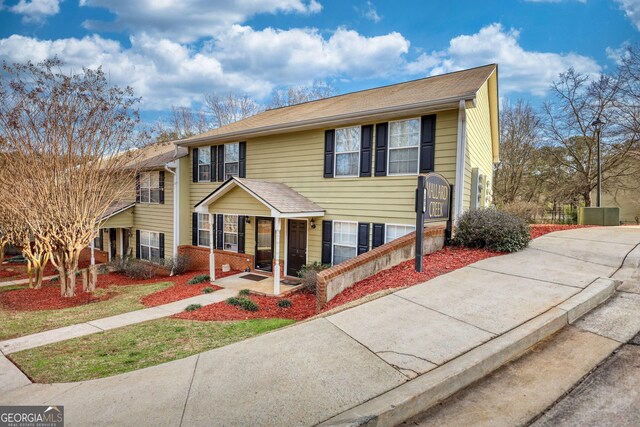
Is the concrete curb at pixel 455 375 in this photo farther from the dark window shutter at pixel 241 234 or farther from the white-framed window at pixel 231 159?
the white-framed window at pixel 231 159

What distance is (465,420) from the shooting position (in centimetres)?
286

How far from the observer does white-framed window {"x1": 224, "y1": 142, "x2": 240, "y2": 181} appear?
43.2 feet

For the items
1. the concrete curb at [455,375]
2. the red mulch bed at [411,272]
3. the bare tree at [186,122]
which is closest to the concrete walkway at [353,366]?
the concrete curb at [455,375]

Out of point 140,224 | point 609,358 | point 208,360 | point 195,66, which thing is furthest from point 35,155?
point 195,66

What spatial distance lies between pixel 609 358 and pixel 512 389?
4.61 feet

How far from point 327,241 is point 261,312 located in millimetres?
3537

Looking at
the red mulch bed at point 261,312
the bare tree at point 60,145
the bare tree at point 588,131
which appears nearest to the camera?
the red mulch bed at point 261,312

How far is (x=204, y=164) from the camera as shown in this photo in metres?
14.2

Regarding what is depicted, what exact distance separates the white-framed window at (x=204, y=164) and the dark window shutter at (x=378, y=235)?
26.0 ft

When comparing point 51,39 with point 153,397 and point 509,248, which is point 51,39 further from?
point 509,248

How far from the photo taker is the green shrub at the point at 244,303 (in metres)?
8.14

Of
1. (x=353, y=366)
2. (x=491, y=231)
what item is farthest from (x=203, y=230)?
(x=353, y=366)

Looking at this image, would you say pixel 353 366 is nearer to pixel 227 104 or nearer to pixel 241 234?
pixel 241 234

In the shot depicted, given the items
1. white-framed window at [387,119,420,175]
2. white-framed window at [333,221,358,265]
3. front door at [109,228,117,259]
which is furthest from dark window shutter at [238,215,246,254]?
front door at [109,228,117,259]
